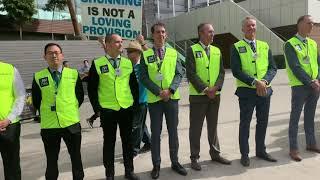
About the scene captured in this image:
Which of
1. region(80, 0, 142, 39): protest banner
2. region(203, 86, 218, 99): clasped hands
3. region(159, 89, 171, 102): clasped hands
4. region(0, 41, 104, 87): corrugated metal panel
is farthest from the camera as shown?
region(0, 41, 104, 87): corrugated metal panel

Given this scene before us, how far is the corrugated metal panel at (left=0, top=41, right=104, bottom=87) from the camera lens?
21.2 m

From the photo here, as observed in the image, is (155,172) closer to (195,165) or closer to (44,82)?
(195,165)

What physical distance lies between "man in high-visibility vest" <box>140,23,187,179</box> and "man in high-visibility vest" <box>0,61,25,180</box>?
1.70m

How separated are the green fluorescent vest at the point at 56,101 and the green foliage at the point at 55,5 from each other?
3160cm

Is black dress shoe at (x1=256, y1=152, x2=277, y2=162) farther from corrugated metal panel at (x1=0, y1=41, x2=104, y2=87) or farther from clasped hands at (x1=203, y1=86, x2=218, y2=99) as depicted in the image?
corrugated metal panel at (x1=0, y1=41, x2=104, y2=87)

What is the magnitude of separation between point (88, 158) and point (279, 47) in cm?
2010

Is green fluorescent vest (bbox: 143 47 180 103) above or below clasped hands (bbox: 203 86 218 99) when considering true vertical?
above

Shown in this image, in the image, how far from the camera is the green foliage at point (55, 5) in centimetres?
3556

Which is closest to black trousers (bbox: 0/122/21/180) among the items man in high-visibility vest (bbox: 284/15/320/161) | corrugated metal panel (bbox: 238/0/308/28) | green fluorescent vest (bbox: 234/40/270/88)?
green fluorescent vest (bbox: 234/40/270/88)

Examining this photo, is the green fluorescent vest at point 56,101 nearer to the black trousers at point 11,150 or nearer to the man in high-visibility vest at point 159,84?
the black trousers at point 11,150

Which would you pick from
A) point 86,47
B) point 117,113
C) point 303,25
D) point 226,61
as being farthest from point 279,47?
point 117,113

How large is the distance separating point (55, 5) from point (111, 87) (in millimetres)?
32428

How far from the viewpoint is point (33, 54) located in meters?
22.8

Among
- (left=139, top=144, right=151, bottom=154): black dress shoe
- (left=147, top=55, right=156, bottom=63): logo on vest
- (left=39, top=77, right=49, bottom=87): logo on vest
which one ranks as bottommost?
(left=139, top=144, right=151, bottom=154): black dress shoe
